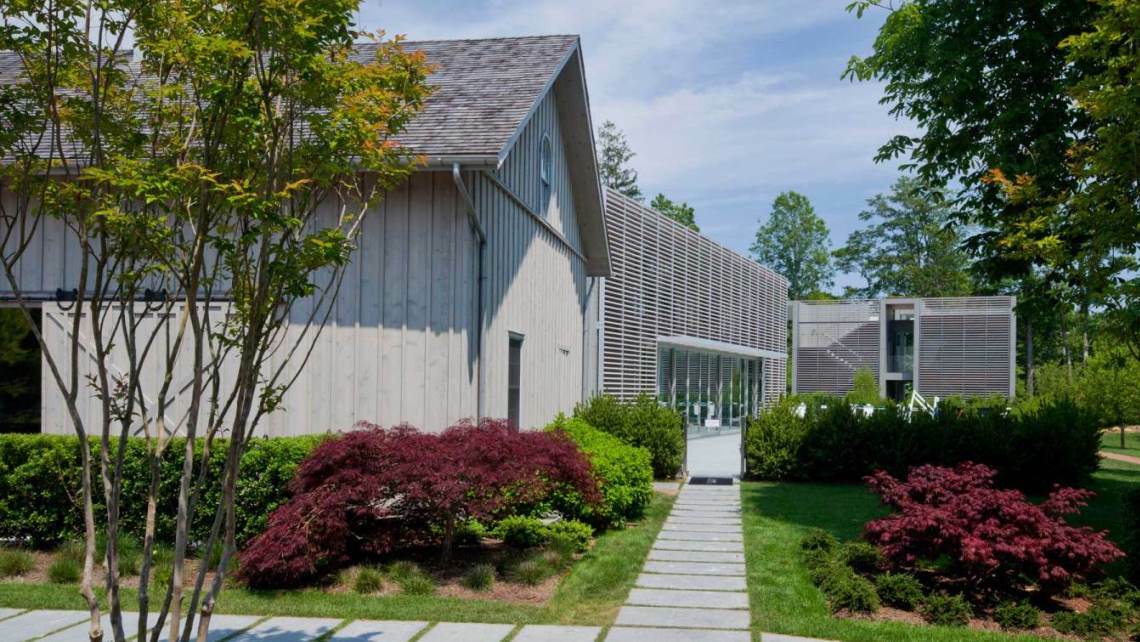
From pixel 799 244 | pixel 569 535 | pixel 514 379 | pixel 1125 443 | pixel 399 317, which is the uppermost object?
pixel 799 244

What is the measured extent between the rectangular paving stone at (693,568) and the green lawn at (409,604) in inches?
23.2

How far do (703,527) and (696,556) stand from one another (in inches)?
74.4

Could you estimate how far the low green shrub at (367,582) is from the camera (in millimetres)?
8078

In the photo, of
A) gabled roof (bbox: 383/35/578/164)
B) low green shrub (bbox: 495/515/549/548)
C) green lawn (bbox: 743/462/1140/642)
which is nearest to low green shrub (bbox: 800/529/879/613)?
green lawn (bbox: 743/462/1140/642)

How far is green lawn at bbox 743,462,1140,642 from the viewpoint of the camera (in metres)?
6.98

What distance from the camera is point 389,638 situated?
21.7ft

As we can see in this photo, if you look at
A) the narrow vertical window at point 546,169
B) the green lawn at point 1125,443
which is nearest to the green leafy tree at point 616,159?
the green lawn at point 1125,443

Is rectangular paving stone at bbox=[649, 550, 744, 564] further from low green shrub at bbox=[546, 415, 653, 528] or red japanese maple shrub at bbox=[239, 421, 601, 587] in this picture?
red japanese maple shrub at bbox=[239, 421, 601, 587]

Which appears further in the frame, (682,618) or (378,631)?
(682,618)

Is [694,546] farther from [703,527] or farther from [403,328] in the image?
[403,328]

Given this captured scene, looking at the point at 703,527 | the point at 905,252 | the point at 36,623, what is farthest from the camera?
the point at 905,252

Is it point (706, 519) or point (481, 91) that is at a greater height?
point (481, 91)

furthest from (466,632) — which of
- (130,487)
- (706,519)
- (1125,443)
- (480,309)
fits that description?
(1125,443)

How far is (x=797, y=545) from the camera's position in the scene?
402 inches
